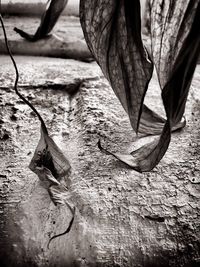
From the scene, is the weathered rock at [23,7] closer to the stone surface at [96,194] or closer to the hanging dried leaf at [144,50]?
the stone surface at [96,194]

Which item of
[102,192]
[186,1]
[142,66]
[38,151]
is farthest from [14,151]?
[186,1]

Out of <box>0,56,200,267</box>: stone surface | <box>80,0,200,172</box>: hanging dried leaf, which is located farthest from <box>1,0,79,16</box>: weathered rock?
<box>80,0,200,172</box>: hanging dried leaf

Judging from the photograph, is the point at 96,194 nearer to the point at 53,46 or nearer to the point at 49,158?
the point at 49,158

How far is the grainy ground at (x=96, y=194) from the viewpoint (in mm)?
568

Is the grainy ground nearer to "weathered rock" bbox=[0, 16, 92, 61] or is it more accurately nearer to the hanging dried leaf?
the hanging dried leaf

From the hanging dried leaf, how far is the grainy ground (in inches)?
2.7

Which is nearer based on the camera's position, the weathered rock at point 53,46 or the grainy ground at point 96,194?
the grainy ground at point 96,194

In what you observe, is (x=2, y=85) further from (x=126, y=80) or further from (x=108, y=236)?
(x=108, y=236)

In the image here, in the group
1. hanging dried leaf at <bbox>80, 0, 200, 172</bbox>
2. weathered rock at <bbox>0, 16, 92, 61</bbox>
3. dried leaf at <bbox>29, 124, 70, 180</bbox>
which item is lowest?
weathered rock at <bbox>0, 16, 92, 61</bbox>

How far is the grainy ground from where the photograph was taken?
1.86 feet

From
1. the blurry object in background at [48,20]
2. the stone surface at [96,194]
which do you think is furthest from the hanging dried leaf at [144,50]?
the blurry object in background at [48,20]

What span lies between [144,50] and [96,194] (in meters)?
0.26

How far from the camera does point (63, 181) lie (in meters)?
0.67

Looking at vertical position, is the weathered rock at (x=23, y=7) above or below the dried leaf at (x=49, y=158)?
below
